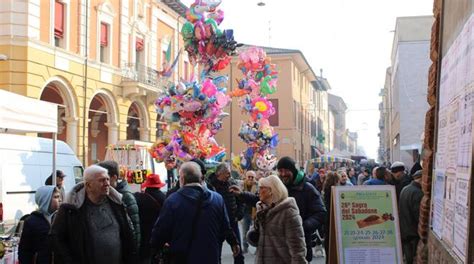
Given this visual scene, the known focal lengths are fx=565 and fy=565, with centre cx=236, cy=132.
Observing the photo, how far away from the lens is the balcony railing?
2844 centimetres

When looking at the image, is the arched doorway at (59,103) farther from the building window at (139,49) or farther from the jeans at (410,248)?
the jeans at (410,248)

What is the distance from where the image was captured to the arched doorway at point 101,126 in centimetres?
2762

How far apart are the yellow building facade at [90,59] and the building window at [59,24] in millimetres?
41

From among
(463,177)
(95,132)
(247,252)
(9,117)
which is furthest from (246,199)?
(95,132)

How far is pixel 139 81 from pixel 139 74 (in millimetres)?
788

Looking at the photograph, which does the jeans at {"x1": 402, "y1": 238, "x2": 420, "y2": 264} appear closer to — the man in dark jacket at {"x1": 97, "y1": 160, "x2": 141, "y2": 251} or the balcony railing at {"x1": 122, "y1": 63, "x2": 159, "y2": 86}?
the man in dark jacket at {"x1": 97, "y1": 160, "x2": 141, "y2": 251}

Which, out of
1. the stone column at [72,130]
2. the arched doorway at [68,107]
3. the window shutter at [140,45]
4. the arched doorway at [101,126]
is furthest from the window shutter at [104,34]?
the stone column at [72,130]

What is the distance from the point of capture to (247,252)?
38.0 ft

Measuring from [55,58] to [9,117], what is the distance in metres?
16.1

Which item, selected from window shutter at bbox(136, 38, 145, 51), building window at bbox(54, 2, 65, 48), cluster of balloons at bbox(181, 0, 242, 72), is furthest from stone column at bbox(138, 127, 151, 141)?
cluster of balloons at bbox(181, 0, 242, 72)

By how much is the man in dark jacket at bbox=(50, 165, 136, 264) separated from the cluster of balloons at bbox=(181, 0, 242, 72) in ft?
27.6

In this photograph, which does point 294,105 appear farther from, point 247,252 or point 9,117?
point 9,117

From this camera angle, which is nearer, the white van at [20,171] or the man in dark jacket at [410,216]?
the man in dark jacket at [410,216]

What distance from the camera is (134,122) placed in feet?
107
